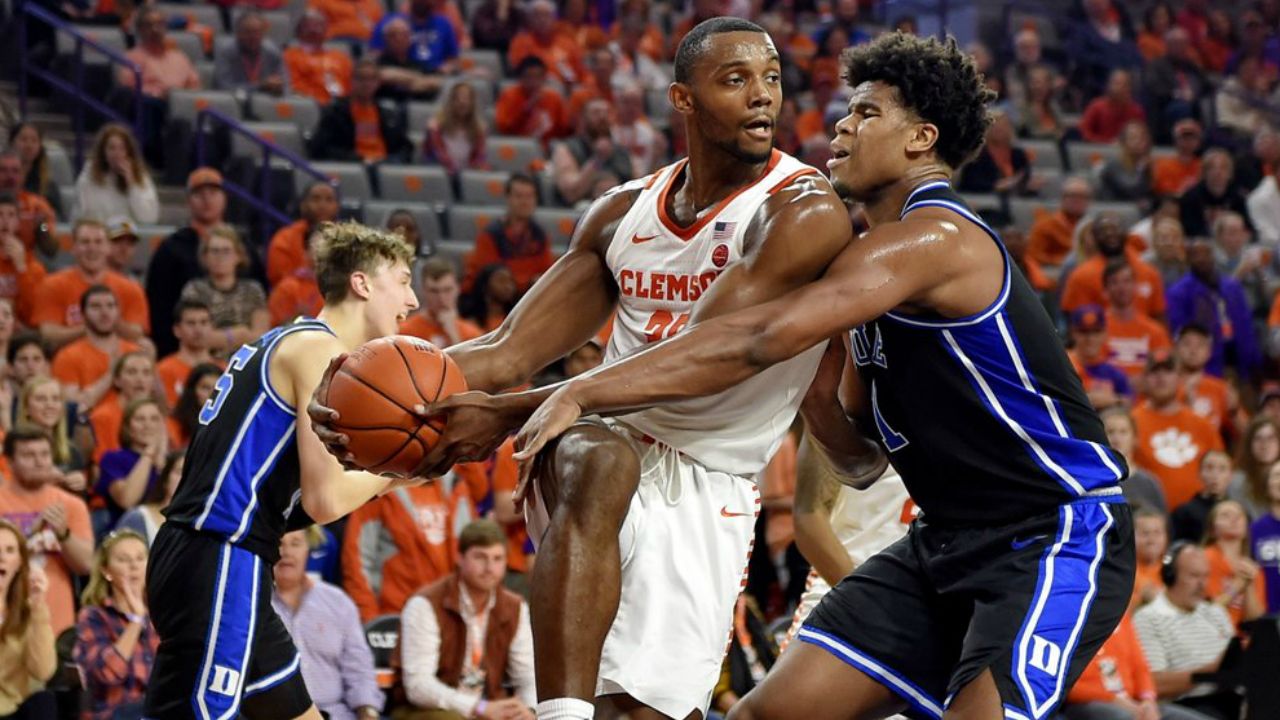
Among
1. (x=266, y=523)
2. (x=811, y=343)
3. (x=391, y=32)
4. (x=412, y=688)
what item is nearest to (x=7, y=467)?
(x=412, y=688)

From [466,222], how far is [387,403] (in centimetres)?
809

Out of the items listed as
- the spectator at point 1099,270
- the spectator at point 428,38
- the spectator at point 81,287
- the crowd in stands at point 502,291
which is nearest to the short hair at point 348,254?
the crowd in stands at point 502,291

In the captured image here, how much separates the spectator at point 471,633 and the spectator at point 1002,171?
284 inches

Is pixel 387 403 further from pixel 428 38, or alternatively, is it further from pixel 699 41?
pixel 428 38

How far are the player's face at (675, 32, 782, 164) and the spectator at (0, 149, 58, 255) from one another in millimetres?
6328

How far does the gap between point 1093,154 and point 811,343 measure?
11.8 m

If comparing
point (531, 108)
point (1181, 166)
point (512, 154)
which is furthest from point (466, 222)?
point (1181, 166)

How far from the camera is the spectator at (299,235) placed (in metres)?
10.3

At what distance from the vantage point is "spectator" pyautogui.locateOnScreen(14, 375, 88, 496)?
8.02 meters

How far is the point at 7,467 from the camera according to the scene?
7844 mm

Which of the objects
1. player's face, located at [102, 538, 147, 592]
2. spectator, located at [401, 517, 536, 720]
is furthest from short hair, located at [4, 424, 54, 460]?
spectator, located at [401, 517, 536, 720]

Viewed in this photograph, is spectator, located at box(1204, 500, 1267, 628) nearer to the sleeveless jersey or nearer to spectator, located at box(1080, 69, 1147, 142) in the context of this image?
the sleeveless jersey

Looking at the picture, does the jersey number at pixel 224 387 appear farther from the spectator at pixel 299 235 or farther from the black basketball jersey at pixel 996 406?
the spectator at pixel 299 235

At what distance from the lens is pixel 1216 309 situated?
39.4 ft
